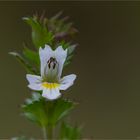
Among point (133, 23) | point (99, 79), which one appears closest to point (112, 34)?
point (133, 23)

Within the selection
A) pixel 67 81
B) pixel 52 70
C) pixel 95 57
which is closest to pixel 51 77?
pixel 52 70

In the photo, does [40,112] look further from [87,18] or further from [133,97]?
[87,18]

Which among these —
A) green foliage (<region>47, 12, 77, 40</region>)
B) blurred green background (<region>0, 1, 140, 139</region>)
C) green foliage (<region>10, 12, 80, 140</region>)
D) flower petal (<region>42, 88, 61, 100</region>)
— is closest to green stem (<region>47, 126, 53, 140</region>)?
green foliage (<region>10, 12, 80, 140</region>)

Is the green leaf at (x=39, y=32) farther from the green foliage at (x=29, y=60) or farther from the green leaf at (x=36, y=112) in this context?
the green leaf at (x=36, y=112)

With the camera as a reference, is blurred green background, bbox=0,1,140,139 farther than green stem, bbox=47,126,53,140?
Yes

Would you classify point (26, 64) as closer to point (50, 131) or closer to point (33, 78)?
point (33, 78)

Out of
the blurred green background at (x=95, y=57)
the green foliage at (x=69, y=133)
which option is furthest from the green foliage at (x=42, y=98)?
the blurred green background at (x=95, y=57)

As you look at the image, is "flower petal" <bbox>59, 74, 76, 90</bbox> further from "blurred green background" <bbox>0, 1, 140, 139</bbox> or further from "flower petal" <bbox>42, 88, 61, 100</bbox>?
"blurred green background" <bbox>0, 1, 140, 139</bbox>
